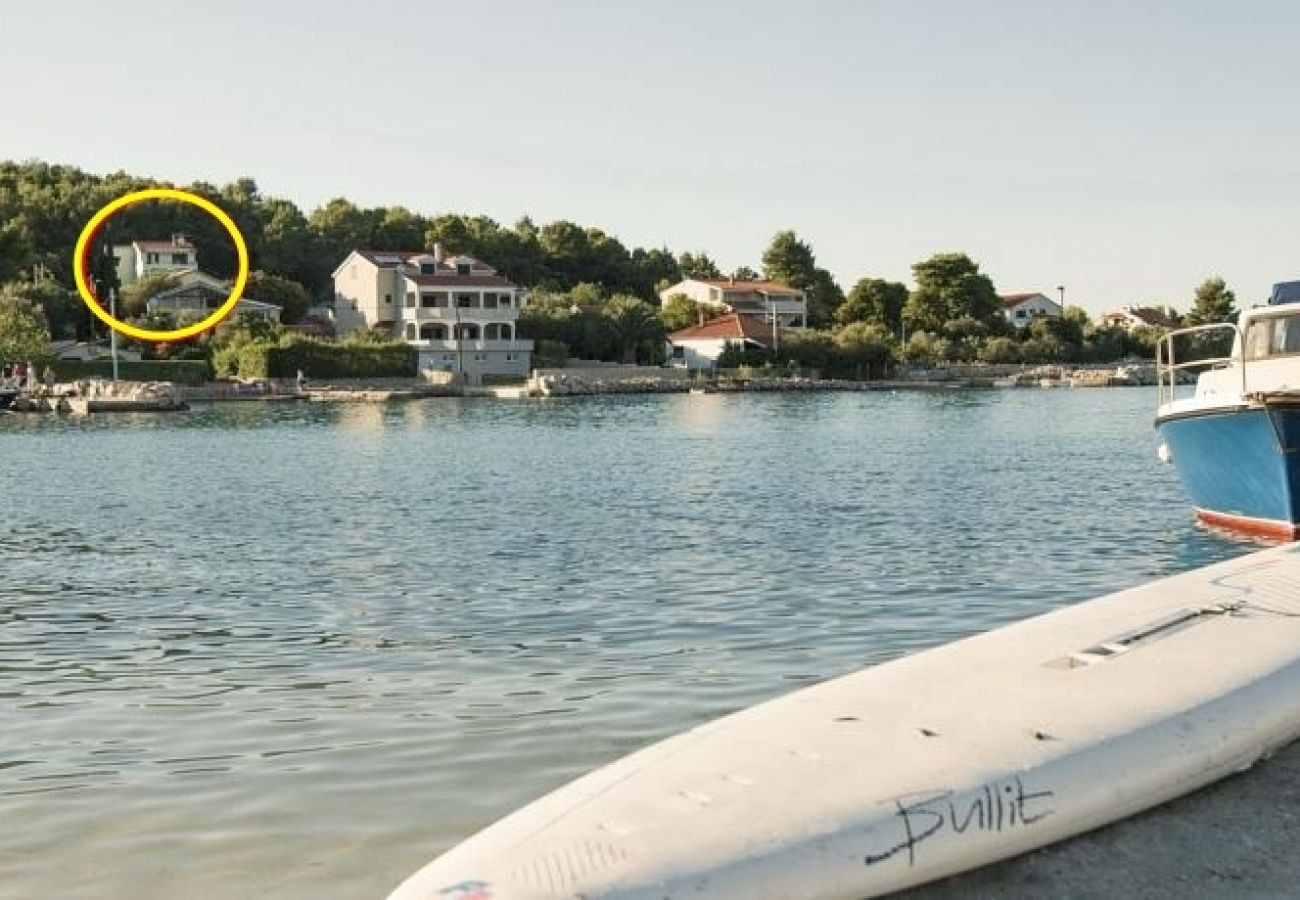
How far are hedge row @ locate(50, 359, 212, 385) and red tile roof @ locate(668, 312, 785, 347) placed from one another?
1824 inches

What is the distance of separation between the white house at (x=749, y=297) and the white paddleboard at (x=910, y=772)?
139927 mm

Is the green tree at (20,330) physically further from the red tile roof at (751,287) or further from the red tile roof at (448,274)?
the red tile roof at (751,287)

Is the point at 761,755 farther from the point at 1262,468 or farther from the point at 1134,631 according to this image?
→ the point at 1262,468

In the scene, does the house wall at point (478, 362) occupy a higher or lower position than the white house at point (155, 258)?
lower

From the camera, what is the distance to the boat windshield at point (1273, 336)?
22.6 m

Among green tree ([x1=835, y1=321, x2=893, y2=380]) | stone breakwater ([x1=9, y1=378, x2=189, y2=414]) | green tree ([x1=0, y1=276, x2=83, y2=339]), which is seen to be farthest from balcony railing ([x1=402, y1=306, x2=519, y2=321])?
green tree ([x1=835, y1=321, x2=893, y2=380])

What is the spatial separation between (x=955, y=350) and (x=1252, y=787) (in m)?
144

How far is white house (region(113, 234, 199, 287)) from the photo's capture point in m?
124

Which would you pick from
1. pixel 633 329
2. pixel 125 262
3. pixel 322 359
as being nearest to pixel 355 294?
pixel 322 359

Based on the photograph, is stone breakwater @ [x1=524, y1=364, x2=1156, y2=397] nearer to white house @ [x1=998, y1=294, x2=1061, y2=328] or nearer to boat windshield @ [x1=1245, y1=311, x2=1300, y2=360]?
white house @ [x1=998, y1=294, x2=1061, y2=328]

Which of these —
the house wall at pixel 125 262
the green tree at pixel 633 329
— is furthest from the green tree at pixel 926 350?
the house wall at pixel 125 262

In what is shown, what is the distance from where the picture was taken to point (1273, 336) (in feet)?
75.2

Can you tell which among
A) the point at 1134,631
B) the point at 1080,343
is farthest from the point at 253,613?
the point at 1080,343

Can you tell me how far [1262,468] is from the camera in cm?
2119
